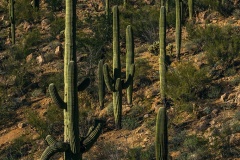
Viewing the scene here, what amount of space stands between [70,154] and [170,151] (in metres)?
4.42

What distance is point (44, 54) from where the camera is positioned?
22.3 meters

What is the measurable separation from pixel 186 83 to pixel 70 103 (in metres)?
7.70

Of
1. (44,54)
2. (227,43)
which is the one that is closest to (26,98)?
(44,54)

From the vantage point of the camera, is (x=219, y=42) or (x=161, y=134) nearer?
(x=161, y=134)

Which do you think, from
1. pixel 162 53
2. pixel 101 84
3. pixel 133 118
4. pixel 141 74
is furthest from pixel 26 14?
pixel 133 118

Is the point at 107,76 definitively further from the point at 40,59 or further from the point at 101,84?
the point at 40,59

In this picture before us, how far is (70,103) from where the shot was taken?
988 cm

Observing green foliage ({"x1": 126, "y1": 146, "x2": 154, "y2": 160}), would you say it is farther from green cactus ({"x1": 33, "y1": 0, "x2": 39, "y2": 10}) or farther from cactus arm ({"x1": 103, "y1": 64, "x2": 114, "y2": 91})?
green cactus ({"x1": 33, "y1": 0, "x2": 39, "y2": 10})

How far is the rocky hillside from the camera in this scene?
46.9 feet

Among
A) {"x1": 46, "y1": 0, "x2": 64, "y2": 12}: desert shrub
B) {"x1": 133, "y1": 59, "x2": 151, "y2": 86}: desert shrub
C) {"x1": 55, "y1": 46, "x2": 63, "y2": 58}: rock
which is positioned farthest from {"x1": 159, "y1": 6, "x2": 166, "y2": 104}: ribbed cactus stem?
{"x1": 46, "y1": 0, "x2": 64, "y2": 12}: desert shrub

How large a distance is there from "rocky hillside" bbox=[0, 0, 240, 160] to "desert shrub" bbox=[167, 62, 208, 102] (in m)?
0.04

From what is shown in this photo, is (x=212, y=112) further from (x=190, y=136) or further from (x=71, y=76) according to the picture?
(x=71, y=76)

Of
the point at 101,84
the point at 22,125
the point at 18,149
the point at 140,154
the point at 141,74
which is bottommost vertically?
the point at 18,149

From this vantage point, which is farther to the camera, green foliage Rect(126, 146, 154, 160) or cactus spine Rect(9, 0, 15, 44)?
cactus spine Rect(9, 0, 15, 44)
